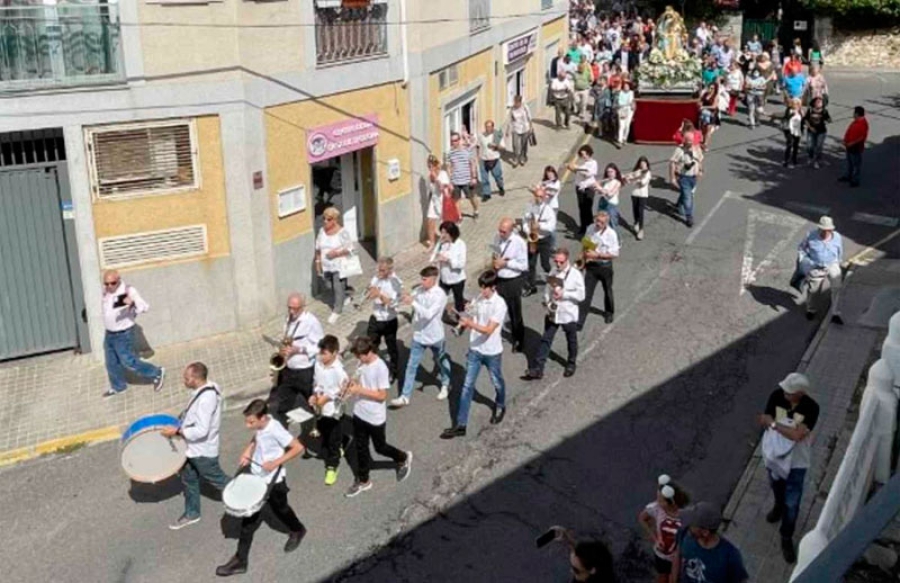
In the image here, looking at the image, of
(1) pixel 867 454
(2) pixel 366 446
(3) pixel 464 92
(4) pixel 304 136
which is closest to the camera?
(1) pixel 867 454

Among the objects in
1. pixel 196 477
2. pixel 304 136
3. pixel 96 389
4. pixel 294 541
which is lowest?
pixel 96 389

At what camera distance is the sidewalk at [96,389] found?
1183cm

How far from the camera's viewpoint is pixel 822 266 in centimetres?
1413

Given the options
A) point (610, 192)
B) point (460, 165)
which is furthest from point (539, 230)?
point (460, 165)

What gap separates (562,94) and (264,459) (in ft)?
60.4

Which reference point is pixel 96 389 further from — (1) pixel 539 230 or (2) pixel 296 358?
(1) pixel 539 230

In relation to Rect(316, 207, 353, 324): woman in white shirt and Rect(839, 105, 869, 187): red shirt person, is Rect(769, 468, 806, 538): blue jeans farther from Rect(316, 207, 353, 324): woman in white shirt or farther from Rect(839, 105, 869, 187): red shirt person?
Rect(839, 105, 869, 187): red shirt person

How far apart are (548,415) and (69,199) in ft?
21.5

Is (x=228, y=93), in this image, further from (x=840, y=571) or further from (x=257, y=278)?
(x=840, y=571)

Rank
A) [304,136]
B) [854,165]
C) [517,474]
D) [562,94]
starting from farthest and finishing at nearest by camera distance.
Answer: [562,94], [854,165], [304,136], [517,474]

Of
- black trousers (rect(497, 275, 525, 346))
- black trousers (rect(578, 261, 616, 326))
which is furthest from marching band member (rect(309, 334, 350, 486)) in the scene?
black trousers (rect(578, 261, 616, 326))

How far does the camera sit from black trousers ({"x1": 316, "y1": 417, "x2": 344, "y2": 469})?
402 inches

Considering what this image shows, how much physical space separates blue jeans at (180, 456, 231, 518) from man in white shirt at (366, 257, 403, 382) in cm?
296

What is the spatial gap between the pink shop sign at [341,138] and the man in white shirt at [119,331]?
3.71 meters
